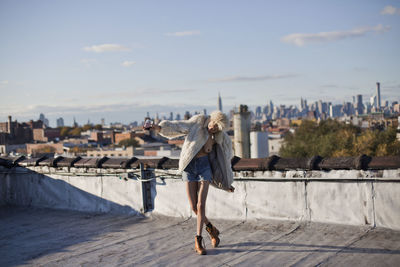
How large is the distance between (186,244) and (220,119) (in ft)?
3.84

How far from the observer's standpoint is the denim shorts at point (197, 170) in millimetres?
3703

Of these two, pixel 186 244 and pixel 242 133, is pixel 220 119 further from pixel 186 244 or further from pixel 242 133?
pixel 242 133

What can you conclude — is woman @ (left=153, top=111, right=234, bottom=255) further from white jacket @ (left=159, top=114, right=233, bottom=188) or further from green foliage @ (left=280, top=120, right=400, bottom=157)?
green foliage @ (left=280, top=120, right=400, bottom=157)

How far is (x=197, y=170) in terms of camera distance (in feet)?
12.2

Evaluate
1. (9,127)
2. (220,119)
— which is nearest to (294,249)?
(220,119)

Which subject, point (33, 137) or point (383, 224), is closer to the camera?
point (383, 224)

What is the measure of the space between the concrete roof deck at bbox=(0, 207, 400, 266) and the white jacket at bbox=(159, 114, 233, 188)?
67 centimetres

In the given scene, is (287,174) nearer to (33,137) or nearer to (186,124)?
(186,124)

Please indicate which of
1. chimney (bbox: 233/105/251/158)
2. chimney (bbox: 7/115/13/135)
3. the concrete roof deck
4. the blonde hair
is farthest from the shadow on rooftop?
chimney (bbox: 7/115/13/135)

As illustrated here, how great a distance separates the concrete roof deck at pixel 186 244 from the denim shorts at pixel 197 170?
0.61m

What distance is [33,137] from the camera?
113 metres

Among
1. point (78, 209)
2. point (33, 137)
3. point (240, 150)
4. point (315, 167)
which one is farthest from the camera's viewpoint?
point (33, 137)

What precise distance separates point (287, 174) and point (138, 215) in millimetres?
1910

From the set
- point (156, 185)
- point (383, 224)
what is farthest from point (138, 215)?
point (383, 224)
